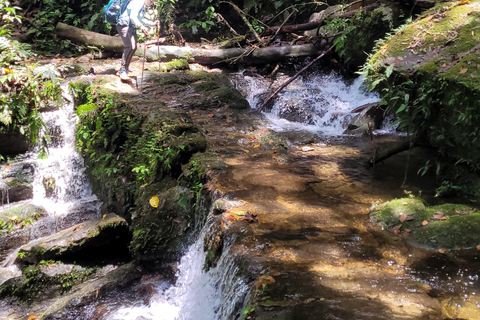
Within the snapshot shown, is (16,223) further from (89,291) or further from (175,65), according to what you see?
(175,65)

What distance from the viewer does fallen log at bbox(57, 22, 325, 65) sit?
11.4 metres

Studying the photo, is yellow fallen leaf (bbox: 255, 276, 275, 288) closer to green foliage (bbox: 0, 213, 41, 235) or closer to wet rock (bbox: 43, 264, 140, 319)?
wet rock (bbox: 43, 264, 140, 319)

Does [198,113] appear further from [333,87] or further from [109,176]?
[333,87]

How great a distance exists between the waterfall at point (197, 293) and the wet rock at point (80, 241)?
155 cm

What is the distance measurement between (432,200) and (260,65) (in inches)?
334

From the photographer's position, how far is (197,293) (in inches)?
167

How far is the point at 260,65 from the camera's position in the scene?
39.4 ft

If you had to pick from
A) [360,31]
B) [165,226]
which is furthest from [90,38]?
[165,226]

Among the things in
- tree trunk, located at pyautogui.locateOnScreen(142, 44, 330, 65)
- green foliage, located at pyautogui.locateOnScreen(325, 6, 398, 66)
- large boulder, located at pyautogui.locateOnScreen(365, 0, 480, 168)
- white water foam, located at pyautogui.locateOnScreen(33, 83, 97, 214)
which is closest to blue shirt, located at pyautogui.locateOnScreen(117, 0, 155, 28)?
white water foam, located at pyautogui.locateOnScreen(33, 83, 97, 214)

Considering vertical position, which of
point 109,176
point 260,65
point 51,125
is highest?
point 260,65

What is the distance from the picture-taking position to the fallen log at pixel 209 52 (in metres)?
11.4

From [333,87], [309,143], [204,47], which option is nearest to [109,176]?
[309,143]

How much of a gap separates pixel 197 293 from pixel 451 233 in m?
2.77

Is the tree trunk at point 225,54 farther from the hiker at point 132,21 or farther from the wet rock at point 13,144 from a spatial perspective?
the wet rock at point 13,144
